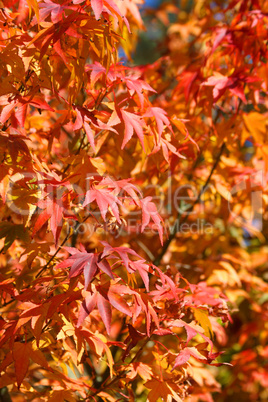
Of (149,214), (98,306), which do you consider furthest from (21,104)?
(98,306)

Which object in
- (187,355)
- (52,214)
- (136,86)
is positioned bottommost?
(187,355)

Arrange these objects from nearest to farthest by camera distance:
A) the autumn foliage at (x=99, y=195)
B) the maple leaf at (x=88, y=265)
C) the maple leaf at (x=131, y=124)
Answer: the maple leaf at (x=88, y=265) → the autumn foliage at (x=99, y=195) → the maple leaf at (x=131, y=124)

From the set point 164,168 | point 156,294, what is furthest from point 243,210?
point 156,294

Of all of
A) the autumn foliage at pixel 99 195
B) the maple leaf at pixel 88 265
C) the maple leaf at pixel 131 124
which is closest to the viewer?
the maple leaf at pixel 88 265

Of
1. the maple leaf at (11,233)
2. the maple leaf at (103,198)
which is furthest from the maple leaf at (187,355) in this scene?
the maple leaf at (11,233)

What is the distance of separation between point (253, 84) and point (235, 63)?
210 mm

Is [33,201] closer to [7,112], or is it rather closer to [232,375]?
[7,112]

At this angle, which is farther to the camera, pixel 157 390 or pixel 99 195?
pixel 157 390

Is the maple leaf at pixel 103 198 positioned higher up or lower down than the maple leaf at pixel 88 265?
higher up

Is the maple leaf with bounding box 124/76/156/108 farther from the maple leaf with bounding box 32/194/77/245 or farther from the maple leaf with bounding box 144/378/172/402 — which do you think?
the maple leaf with bounding box 144/378/172/402

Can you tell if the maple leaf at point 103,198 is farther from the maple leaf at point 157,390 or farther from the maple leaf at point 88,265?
the maple leaf at point 157,390

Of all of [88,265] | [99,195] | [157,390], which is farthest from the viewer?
[157,390]

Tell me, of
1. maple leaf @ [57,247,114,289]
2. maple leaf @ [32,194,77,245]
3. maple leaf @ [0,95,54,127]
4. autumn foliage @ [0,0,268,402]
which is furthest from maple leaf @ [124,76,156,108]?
maple leaf @ [57,247,114,289]

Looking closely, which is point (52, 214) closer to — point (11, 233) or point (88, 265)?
point (88, 265)
